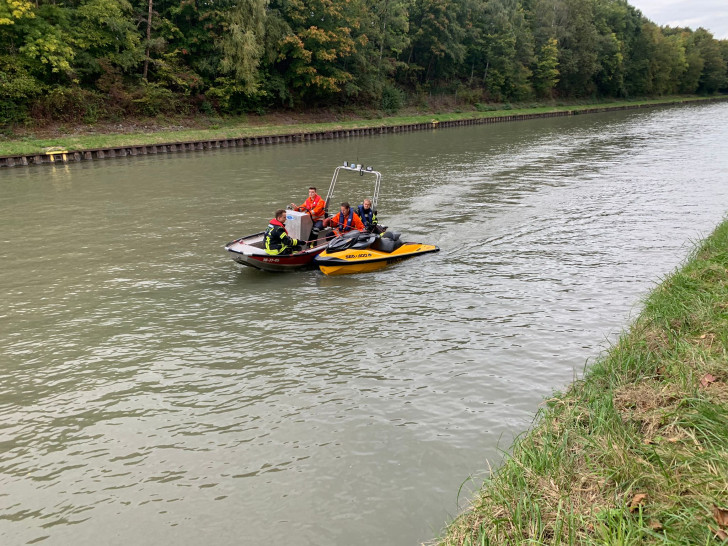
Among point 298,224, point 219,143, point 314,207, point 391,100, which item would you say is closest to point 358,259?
point 298,224

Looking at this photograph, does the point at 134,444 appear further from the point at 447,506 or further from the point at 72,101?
the point at 72,101

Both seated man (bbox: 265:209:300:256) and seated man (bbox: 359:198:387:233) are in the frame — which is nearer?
seated man (bbox: 265:209:300:256)

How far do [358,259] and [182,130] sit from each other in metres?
36.0

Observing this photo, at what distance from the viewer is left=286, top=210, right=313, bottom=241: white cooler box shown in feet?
47.2

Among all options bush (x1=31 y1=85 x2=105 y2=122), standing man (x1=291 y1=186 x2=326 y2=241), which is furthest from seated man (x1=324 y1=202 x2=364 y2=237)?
bush (x1=31 y1=85 x2=105 y2=122)

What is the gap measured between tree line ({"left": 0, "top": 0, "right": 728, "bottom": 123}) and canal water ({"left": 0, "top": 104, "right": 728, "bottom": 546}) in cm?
2444

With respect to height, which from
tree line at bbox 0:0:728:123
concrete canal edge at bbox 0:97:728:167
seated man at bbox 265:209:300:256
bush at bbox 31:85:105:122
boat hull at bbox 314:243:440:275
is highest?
tree line at bbox 0:0:728:123

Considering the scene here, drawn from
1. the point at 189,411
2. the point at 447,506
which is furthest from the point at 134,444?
the point at 447,506

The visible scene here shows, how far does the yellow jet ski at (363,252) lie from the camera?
1328 centimetres

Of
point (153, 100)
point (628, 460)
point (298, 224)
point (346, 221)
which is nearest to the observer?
point (628, 460)

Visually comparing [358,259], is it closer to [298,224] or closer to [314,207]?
[298,224]

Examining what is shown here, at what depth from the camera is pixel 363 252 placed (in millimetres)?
13641

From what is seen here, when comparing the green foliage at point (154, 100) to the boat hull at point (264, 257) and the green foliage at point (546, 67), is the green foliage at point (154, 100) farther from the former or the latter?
the green foliage at point (546, 67)

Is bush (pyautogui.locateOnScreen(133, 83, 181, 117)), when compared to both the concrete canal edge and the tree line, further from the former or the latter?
the concrete canal edge
